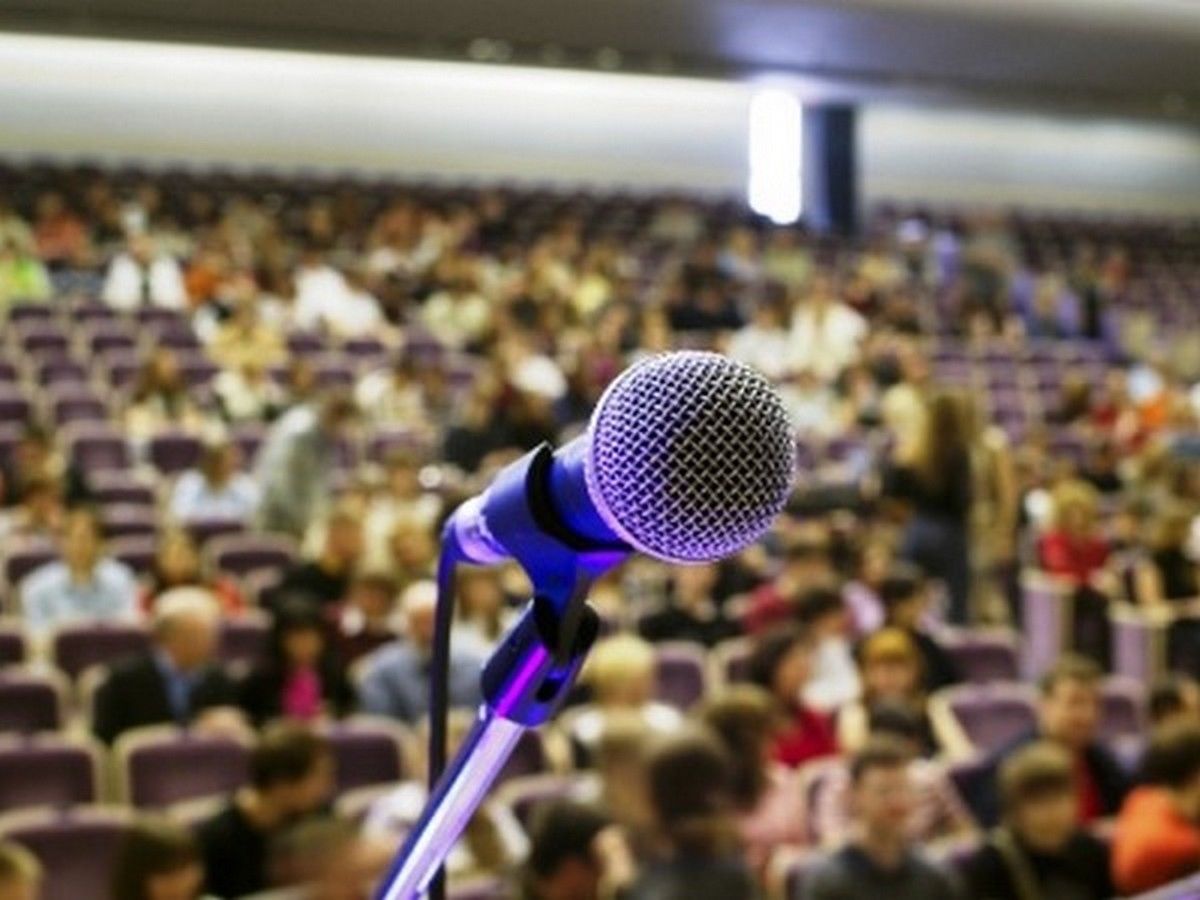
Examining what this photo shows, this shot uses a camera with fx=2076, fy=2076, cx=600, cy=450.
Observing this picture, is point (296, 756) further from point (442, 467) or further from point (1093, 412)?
point (1093, 412)

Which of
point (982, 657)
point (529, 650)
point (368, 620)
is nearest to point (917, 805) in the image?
point (982, 657)

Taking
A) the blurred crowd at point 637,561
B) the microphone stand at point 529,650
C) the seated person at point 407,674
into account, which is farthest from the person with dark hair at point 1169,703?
the microphone stand at point 529,650

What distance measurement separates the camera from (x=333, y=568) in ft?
22.7

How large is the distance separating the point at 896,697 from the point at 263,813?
6.50 feet

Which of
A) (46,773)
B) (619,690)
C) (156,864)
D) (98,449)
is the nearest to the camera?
(156,864)

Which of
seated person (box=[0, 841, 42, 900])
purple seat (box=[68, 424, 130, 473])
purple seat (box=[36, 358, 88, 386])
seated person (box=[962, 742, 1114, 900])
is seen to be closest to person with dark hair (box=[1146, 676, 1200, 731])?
seated person (box=[962, 742, 1114, 900])

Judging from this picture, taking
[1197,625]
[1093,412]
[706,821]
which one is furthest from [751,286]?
[706,821]

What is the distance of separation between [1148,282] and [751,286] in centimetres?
539

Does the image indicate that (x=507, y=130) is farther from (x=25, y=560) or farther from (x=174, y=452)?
(x=25, y=560)

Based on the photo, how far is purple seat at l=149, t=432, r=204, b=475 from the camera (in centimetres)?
952

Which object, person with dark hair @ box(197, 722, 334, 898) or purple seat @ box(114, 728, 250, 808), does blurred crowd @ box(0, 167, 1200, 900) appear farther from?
purple seat @ box(114, 728, 250, 808)

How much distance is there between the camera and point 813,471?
33.0 ft

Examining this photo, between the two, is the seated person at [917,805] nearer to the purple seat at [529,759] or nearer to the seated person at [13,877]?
the purple seat at [529,759]

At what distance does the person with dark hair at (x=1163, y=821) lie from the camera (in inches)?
176
